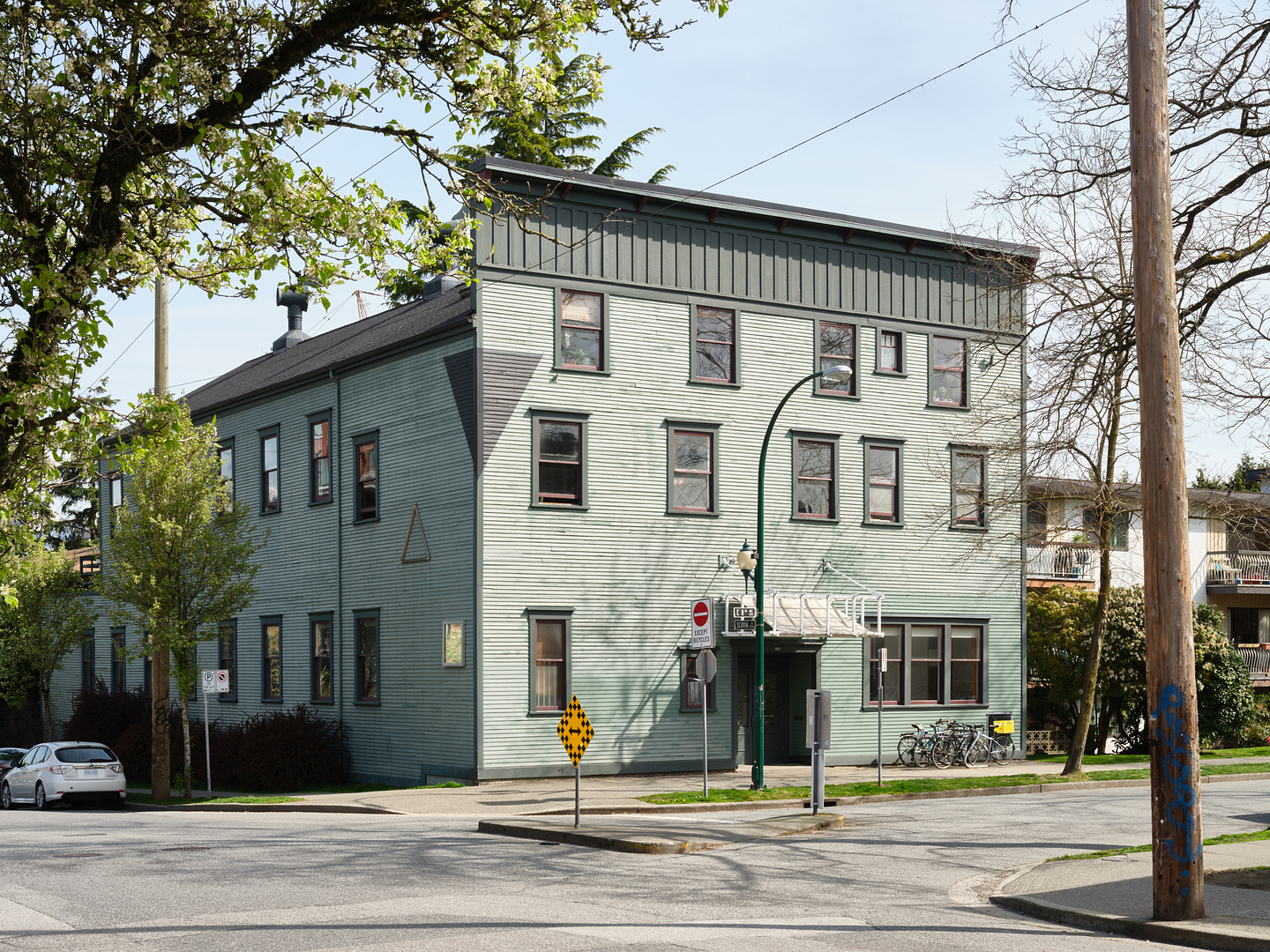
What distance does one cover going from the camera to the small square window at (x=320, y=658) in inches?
1222

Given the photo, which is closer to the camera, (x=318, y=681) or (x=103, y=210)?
(x=103, y=210)

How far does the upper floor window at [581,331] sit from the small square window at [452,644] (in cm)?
574

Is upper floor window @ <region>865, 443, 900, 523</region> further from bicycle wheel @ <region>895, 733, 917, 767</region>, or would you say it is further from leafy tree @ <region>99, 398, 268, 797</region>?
leafy tree @ <region>99, 398, 268, 797</region>

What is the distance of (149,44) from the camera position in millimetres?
8242

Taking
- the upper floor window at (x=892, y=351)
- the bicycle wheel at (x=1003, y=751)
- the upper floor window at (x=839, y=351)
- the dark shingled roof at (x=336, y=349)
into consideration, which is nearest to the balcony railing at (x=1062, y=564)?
the bicycle wheel at (x=1003, y=751)

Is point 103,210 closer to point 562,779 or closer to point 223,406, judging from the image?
point 562,779

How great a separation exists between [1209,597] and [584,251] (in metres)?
32.9

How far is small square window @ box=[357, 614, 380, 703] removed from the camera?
2928 centimetres

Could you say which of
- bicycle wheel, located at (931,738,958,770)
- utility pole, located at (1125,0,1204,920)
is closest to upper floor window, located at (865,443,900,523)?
bicycle wheel, located at (931,738,958,770)

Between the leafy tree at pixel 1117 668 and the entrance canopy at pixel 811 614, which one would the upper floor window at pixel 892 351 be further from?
the leafy tree at pixel 1117 668

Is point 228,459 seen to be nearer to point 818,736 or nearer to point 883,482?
point 883,482

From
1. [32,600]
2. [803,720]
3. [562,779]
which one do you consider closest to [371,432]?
[562,779]

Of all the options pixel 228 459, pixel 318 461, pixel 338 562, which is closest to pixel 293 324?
pixel 228 459

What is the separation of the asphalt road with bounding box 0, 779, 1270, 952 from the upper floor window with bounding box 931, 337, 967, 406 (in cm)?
1408
